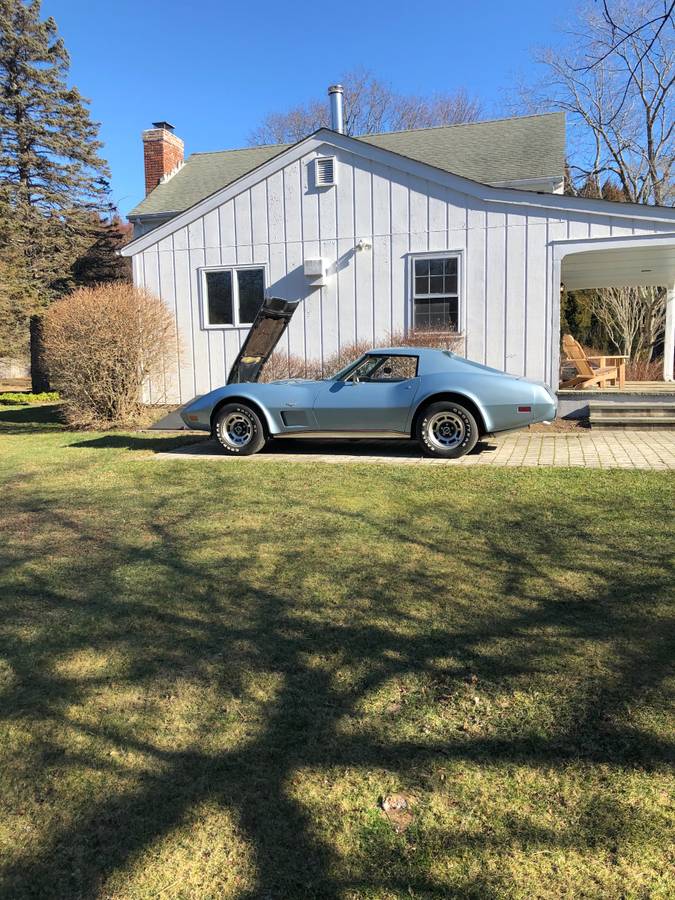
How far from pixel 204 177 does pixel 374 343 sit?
851 cm

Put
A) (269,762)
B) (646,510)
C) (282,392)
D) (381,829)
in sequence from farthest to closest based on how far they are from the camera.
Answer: (282,392), (646,510), (269,762), (381,829)

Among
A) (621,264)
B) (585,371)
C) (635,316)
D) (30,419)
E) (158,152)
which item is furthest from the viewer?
(635,316)

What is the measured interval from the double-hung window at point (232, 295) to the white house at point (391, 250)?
0.03m

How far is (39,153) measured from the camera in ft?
75.9

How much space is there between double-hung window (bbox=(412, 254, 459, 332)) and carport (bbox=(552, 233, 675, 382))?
1.86 m

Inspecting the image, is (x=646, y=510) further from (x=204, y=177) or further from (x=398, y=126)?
(x=398, y=126)

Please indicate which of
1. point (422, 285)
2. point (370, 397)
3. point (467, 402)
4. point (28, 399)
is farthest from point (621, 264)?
point (28, 399)

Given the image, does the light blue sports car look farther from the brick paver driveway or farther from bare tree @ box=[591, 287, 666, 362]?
bare tree @ box=[591, 287, 666, 362]

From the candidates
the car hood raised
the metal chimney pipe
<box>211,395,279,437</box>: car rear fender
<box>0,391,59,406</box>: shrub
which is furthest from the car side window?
<box>0,391,59,406</box>: shrub

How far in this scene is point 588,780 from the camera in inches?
88.0

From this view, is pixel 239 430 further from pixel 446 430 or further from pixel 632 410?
pixel 632 410

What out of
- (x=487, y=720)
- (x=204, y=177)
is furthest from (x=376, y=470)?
(x=204, y=177)

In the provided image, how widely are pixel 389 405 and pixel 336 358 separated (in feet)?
17.6

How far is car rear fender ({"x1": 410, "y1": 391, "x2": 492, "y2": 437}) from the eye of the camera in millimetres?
7977
